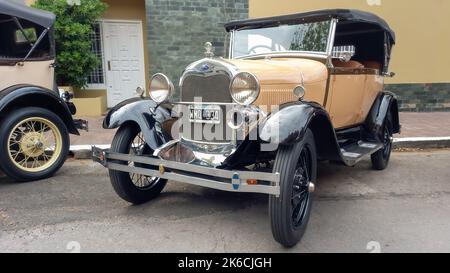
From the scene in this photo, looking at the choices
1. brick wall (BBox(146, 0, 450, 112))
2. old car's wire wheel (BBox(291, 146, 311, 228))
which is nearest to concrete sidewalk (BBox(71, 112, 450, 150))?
brick wall (BBox(146, 0, 450, 112))

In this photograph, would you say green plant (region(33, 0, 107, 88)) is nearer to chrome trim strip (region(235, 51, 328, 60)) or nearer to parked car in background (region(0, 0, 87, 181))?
parked car in background (region(0, 0, 87, 181))

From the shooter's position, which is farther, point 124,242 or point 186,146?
point 186,146

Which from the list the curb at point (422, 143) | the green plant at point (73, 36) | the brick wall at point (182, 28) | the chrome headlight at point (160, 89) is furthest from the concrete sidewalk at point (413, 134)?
the chrome headlight at point (160, 89)

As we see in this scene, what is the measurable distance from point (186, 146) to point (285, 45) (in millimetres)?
1658

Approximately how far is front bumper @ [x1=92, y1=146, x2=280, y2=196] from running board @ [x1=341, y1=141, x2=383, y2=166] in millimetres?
1222

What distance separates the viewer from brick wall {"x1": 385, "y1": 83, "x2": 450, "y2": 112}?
9785 mm

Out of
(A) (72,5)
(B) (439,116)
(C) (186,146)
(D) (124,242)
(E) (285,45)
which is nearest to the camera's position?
(D) (124,242)

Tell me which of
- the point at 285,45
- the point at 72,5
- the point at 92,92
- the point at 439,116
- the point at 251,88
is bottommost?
the point at 439,116

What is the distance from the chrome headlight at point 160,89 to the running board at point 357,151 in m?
1.74

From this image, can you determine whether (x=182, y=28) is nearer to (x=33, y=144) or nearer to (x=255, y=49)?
(x=255, y=49)

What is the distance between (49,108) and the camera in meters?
4.86

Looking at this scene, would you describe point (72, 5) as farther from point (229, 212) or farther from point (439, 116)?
point (439, 116)

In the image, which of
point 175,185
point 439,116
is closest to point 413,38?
point 439,116
